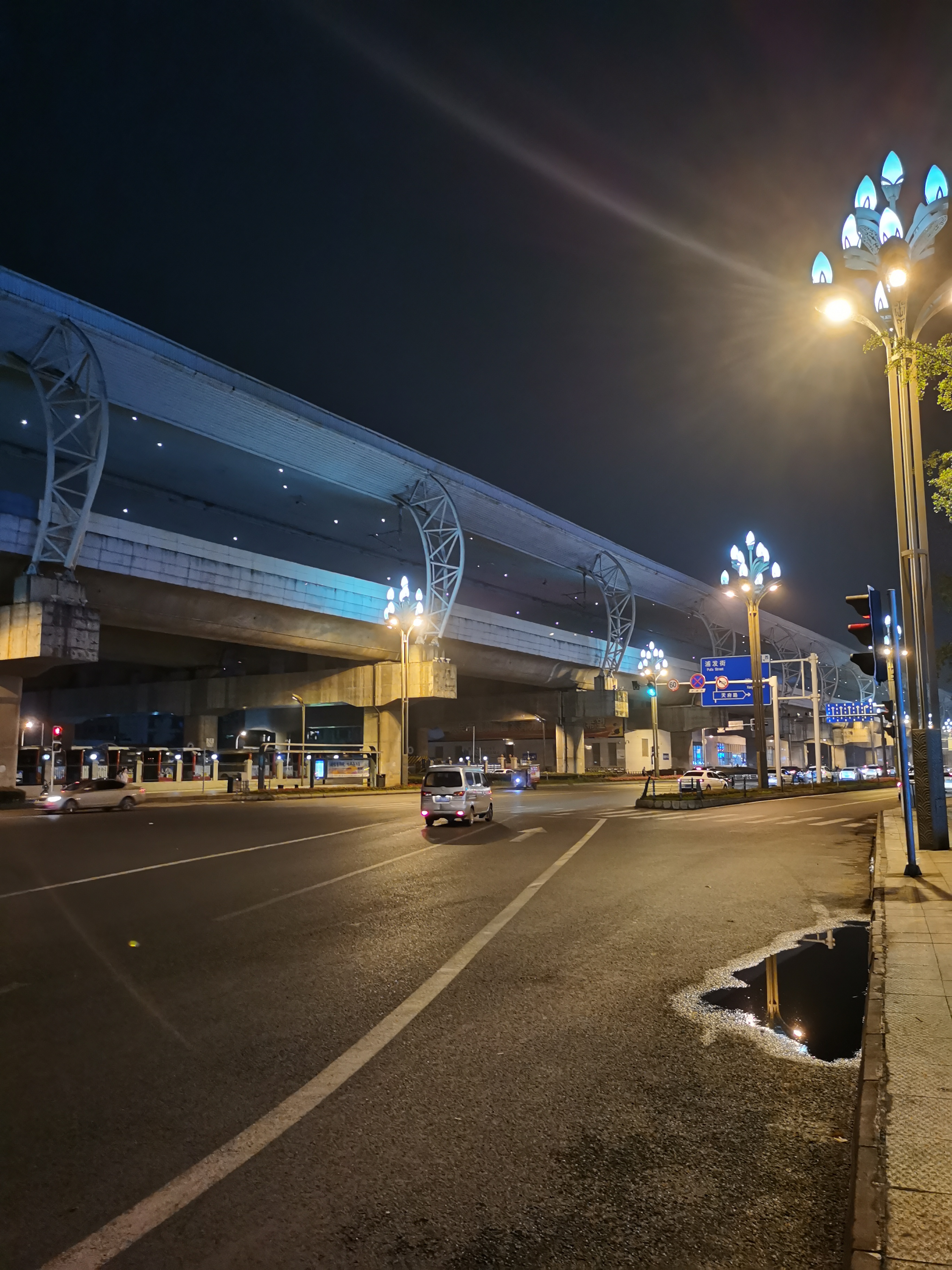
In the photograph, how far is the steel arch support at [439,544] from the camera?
52562 millimetres

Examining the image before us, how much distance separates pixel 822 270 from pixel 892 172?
2.10 m

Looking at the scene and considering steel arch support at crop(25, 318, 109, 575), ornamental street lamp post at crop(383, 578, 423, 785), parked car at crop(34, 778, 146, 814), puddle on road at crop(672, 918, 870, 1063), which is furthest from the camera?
ornamental street lamp post at crop(383, 578, 423, 785)

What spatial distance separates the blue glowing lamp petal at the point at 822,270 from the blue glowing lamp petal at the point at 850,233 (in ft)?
1.38

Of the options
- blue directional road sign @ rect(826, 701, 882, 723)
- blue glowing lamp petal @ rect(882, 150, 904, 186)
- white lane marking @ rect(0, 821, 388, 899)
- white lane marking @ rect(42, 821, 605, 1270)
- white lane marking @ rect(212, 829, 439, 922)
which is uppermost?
blue glowing lamp petal @ rect(882, 150, 904, 186)

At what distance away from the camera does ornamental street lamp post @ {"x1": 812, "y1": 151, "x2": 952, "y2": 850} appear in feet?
45.5

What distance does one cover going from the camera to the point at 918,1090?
175 inches

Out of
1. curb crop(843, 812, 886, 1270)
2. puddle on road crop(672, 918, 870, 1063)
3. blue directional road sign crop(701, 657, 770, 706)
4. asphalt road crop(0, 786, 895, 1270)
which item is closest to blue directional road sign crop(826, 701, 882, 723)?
blue directional road sign crop(701, 657, 770, 706)

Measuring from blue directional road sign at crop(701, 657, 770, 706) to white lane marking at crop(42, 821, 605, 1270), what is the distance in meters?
42.4

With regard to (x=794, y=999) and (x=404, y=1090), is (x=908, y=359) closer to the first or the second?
(x=794, y=999)

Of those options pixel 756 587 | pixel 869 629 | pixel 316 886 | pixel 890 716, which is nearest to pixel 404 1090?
pixel 316 886

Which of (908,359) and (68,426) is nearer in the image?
(908,359)

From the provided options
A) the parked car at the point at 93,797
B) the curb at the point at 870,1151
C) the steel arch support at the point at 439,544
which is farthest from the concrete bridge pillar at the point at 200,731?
the curb at the point at 870,1151

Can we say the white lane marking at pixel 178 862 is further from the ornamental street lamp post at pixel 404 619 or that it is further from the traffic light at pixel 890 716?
the ornamental street lamp post at pixel 404 619

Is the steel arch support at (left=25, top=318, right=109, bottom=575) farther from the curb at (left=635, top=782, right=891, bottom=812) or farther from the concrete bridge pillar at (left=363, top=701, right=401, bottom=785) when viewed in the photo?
the curb at (left=635, top=782, right=891, bottom=812)
